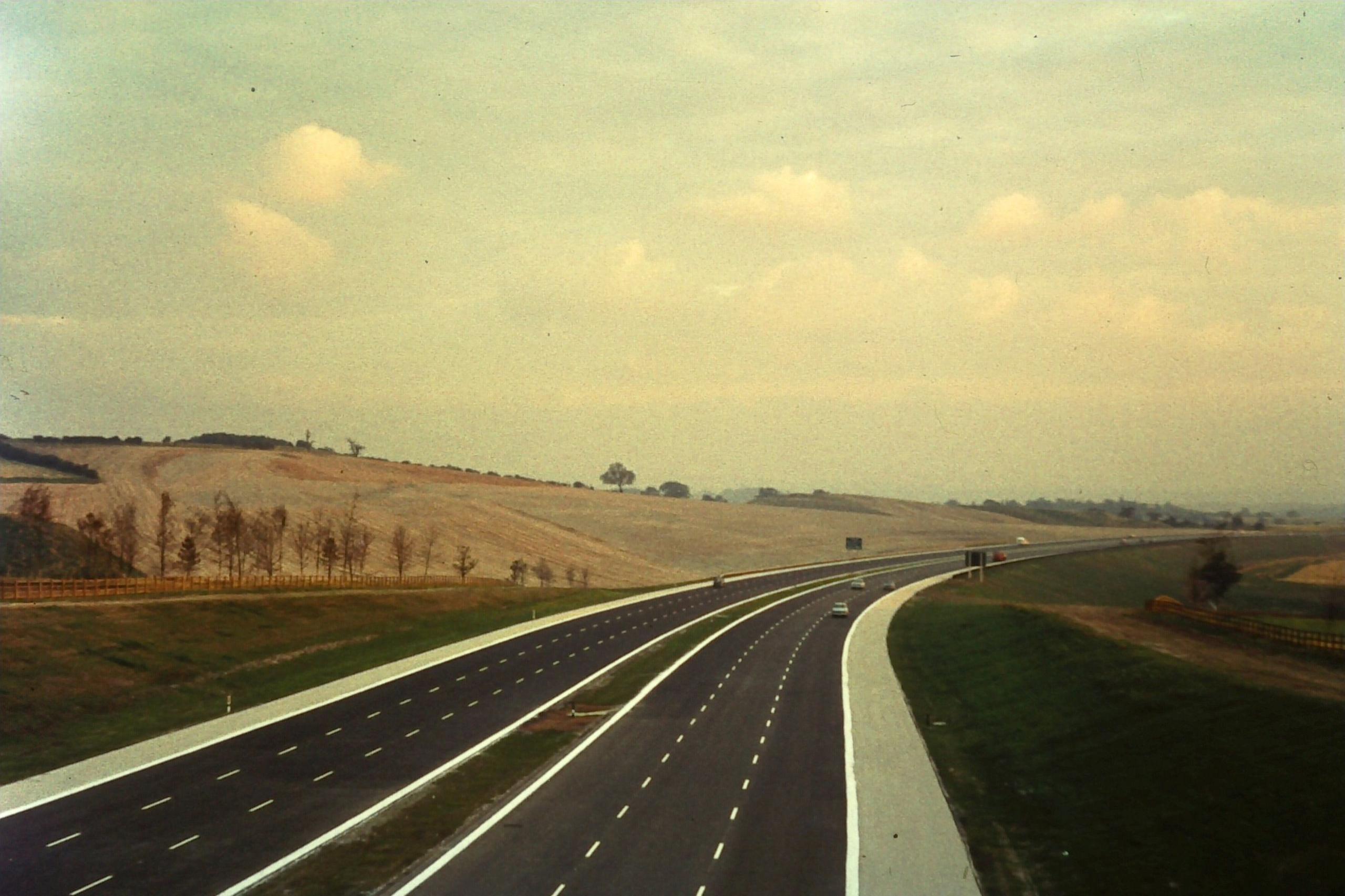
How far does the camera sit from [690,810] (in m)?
40.2

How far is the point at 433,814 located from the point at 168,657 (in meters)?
34.3

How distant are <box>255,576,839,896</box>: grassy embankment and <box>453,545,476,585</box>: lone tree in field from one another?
69505 millimetres

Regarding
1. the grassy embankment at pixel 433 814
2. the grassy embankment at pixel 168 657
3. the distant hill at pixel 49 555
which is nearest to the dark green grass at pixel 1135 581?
the grassy embankment at pixel 433 814

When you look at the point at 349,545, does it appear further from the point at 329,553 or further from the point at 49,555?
the point at 49,555

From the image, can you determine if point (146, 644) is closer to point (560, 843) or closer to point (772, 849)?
point (560, 843)

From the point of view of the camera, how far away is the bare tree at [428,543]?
470ft

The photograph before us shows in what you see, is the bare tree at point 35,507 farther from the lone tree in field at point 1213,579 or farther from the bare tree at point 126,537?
the lone tree in field at point 1213,579

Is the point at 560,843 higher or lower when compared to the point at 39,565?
lower

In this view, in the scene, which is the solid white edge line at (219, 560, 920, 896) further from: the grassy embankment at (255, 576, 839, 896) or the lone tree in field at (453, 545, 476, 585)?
the lone tree in field at (453, 545, 476, 585)

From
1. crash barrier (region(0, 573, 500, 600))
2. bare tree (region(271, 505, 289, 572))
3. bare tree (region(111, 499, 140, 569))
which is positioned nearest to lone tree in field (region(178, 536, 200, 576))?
crash barrier (region(0, 573, 500, 600))

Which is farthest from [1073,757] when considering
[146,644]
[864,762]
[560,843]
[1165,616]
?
[146,644]

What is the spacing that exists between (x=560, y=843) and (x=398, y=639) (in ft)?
169

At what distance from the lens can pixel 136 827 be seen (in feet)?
128

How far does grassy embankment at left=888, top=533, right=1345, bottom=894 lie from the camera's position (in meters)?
31.4
